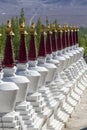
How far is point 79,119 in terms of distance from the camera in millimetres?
35375

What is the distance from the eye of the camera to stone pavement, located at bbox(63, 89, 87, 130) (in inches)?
1281

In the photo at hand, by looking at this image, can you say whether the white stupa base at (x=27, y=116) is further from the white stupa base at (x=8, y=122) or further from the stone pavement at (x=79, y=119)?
the stone pavement at (x=79, y=119)

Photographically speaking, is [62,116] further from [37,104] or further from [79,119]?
[37,104]

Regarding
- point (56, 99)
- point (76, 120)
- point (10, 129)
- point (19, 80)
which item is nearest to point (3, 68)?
point (19, 80)

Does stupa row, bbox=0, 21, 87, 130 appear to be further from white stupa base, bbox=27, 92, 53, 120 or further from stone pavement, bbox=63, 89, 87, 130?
stone pavement, bbox=63, 89, 87, 130

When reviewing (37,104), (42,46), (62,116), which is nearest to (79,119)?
(62,116)

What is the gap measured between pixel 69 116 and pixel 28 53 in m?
10.4

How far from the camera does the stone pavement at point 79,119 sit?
1281 inches

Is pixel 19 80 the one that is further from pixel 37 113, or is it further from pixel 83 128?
pixel 83 128

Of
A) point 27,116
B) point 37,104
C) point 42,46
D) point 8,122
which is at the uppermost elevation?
point 42,46

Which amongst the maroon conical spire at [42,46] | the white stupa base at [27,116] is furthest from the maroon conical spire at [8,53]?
the maroon conical spire at [42,46]

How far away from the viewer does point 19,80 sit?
21453 mm

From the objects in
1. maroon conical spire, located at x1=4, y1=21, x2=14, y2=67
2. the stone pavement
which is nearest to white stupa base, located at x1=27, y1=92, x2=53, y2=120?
maroon conical spire, located at x1=4, y1=21, x2=14, y2=67

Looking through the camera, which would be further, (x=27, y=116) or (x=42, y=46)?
(x=42, y=46)
